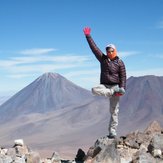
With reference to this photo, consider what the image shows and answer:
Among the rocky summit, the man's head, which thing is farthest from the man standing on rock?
the rocky summit

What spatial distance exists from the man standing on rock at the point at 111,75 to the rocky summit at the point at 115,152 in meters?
1.34

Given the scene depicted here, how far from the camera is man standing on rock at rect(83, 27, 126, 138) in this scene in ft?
51.6

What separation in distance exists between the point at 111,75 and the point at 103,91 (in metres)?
0.71

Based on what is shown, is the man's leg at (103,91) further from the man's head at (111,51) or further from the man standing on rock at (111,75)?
the man's head at (111,51)

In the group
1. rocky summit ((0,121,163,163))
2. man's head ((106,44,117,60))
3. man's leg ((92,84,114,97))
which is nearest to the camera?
rocky summit ((0,121,163,163))

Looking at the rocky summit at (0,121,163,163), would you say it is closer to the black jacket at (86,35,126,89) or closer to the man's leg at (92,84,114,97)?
the man's leg at (92,84,114,97)

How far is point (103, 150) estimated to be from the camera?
50.8 feet

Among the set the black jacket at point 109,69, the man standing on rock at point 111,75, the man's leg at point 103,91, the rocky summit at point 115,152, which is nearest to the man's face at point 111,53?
the man standing on rock at point 111,75

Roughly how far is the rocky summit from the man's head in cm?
342

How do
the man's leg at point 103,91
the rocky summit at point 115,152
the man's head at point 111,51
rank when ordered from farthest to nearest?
the man's leg at point 103,91
the man's head at point 111,51
the rocky summit at point 115,152

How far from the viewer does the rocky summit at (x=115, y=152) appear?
50.2 feet

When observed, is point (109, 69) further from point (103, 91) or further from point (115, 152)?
point (115, 152)

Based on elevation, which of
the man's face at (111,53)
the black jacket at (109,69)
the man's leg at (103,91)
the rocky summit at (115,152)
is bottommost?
the rocky summit at (115,152)

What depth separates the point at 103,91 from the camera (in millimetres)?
15781
